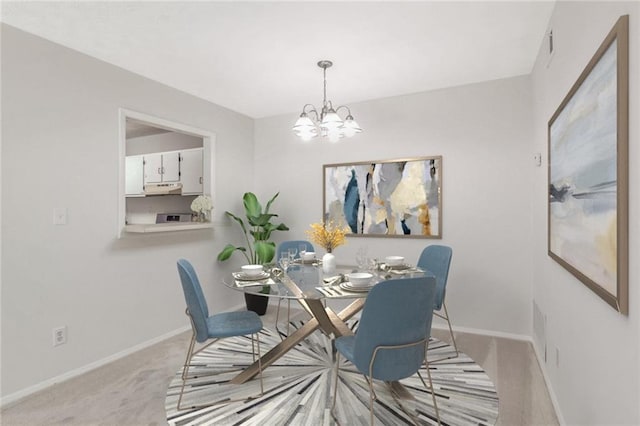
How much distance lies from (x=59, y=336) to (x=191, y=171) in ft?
7.73

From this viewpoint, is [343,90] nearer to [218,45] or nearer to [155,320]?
[218,45]

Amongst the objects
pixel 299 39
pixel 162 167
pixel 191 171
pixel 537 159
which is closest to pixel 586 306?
pixel 537 159

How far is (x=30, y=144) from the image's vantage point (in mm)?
2527

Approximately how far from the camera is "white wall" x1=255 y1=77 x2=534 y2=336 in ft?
11.2

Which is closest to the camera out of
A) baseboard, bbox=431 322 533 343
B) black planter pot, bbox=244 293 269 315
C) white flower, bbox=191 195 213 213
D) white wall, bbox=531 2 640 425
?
white wall, bbox=531 2 640 425

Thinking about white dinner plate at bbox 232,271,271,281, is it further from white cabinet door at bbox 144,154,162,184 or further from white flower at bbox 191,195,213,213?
white cabinet door at bbox 144,154,162,184

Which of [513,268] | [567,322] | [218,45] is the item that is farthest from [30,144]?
[513,268]

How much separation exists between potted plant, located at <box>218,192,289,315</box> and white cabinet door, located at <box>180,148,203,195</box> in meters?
0.57

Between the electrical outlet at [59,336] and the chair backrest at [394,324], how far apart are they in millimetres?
2342

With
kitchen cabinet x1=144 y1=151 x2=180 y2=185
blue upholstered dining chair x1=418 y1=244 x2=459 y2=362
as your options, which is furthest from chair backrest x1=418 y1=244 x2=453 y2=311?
kitchen cabinet x1=144 y1=151 x2=180 y2=185

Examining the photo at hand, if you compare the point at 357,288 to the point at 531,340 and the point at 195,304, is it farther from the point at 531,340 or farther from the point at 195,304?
the point at 531,340

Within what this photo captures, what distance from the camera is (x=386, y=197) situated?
13.1ft

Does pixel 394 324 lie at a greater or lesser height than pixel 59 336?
greater

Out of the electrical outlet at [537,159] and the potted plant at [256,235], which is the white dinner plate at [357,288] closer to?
the electrical outlet at [537,159]
